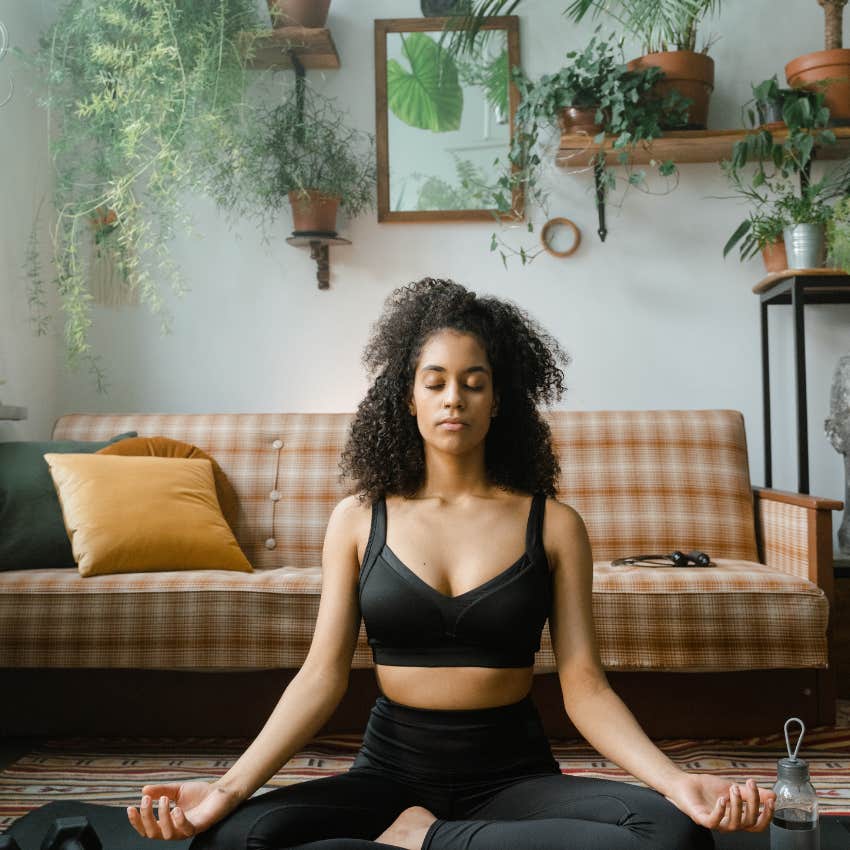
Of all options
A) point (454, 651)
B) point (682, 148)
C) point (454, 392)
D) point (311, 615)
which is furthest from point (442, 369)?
point (682, 148)

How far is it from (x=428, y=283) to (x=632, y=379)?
1.97 meters

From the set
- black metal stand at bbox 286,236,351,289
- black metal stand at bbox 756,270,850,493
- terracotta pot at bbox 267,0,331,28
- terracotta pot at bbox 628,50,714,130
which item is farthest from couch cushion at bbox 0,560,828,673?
terracotta pot at bbox 267,0,331,28

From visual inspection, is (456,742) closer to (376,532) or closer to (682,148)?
(376,532)

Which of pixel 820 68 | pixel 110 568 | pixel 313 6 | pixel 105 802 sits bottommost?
pixel 105 802

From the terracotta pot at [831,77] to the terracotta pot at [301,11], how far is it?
5.10 feet

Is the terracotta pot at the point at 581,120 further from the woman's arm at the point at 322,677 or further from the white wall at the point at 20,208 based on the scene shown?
the woman's arm at the point at 322,677

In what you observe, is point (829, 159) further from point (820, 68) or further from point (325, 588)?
point (325, 588)

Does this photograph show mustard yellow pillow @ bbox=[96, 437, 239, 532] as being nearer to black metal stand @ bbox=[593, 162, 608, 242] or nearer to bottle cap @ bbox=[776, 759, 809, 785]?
black metal stand @ bbox=[593, 162, 608, 242]

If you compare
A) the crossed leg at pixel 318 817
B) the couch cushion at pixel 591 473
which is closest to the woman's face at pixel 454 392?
the crossed leg at pixel 318 817

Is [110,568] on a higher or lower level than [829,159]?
lower

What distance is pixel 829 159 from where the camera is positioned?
3.27 metres

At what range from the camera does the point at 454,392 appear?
4.43ft

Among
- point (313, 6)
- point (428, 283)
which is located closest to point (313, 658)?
point (428, 283)

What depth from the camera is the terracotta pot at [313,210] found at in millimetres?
3189
